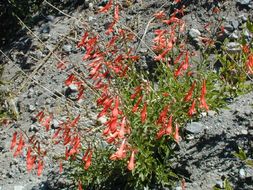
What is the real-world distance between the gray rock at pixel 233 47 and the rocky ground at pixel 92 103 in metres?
0.01

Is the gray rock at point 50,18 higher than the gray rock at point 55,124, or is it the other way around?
the gray rock at point 50,18

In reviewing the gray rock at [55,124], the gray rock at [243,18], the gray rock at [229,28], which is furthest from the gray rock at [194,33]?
the gray rock at [55,124]

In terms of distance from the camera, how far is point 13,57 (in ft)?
23.6

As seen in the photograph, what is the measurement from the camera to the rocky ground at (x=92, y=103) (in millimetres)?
4566

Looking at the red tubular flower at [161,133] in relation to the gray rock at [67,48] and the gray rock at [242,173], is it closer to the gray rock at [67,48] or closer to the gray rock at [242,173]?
the gray rock at [242,173]

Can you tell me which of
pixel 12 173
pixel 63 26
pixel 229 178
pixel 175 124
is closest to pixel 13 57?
pixel 63 26

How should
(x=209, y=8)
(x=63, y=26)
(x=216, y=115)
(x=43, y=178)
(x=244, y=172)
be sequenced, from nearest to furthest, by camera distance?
1. (x=244, y=172)
2. (x=216, y=115)
3. (x=43, y=178)
4. (x=209, y=8)
5. (x=63, y=26)

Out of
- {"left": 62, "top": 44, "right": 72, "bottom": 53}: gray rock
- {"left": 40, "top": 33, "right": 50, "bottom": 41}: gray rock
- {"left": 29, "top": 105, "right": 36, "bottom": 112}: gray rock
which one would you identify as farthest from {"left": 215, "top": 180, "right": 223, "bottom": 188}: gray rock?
{"left": 40, "top": 33, "right": 50, "bottom": 41}: gray rock

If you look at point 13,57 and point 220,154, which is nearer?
point 220,154

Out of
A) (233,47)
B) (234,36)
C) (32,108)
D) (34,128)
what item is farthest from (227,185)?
(32,108)

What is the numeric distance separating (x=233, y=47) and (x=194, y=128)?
1.31m

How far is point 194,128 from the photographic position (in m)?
4.89

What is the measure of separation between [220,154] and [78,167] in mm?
1401

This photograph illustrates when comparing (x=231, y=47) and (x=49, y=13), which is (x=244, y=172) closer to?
(x=231, y=47)
